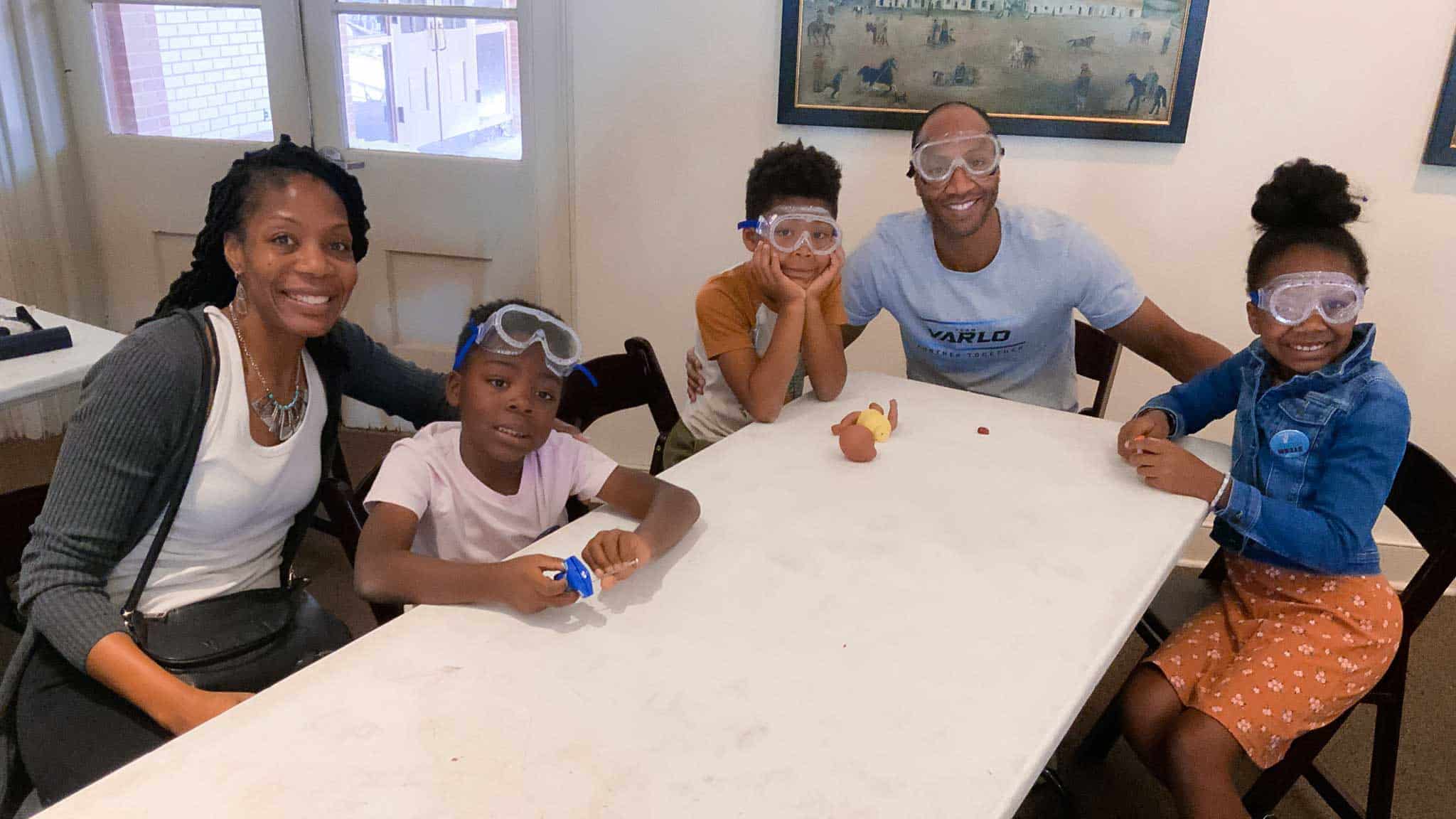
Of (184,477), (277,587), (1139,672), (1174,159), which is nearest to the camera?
(184,477)

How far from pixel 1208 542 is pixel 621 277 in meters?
2.09

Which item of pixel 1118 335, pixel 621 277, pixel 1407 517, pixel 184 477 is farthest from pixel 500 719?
pixel 621 277

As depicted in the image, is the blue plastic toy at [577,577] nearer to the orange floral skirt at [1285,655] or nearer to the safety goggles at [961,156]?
the orange floral skirt at [1285,655]

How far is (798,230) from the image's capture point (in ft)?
5.98

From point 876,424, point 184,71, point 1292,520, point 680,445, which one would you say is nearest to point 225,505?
point 680,445

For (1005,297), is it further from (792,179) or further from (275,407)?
(275,407)

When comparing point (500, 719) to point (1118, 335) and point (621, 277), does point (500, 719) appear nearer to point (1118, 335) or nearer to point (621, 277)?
point (1118, 335)

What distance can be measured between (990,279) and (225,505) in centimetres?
154

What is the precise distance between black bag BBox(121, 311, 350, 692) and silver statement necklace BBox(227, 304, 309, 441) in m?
0.07

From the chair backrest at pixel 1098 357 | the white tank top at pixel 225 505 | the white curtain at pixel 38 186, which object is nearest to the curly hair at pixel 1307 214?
the chair backrest at pixel 1098 357

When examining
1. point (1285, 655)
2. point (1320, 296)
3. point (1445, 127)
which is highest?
point (1445, 127)

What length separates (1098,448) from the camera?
5.39 ft

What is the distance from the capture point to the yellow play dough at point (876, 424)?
1617 mm

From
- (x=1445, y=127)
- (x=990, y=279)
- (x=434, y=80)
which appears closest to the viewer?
(x=990, y=279)
